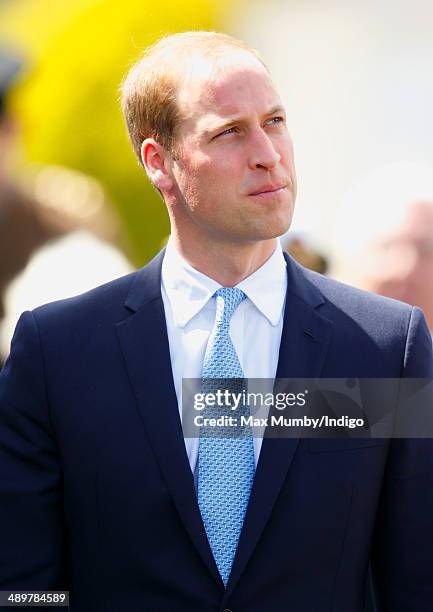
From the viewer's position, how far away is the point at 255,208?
11.4 ft

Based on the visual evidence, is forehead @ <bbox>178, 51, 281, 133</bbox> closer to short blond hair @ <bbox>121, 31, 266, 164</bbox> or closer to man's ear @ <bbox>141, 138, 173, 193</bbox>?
short blond hair @ <bbox>121, 31, 266, 164</bbox>

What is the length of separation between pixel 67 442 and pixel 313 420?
0.66 m

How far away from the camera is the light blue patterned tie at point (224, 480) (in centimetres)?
Answer: 343

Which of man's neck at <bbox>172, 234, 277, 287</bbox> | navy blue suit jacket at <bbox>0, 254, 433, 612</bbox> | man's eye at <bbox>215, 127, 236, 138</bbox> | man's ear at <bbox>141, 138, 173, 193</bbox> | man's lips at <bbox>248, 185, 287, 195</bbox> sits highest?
man's eye at <bbox>215, 127, 236, 138</bbox>

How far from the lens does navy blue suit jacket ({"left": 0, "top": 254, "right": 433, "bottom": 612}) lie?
3.42 m

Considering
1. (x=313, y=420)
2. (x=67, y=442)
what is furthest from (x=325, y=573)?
(x=67, y=442)

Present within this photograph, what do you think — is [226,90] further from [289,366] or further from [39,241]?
[39,241]

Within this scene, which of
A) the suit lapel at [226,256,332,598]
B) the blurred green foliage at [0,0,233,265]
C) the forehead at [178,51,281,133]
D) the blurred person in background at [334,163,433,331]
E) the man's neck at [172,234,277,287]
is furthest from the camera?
the blurred green foliage at [0,0,233,265]

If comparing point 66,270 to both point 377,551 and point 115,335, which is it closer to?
point 115,335

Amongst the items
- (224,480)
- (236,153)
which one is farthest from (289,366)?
(236,153)

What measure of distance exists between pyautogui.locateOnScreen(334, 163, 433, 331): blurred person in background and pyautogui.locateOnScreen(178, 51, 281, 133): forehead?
1.55 meters

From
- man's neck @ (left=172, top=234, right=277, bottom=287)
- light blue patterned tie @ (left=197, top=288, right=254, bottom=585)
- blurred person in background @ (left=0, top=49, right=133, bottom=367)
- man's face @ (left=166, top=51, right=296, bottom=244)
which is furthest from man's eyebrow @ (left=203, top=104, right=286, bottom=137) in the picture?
blurred person in background @ (left=0, top=49, right=133, bottom=367)

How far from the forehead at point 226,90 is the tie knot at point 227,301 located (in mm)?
452

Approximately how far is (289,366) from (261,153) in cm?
56
